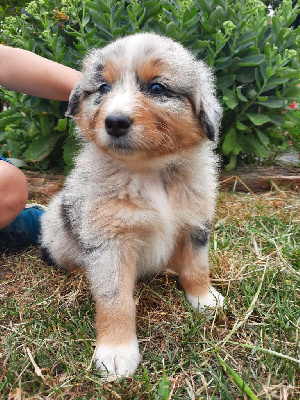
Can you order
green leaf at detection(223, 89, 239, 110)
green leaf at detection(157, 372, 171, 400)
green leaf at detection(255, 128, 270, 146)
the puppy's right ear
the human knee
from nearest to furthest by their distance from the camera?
1. green leaf at detection(157, 372, 171, 400)
2. the puppy's right ear
3. the human knee
4. green leaf at detection(223, 89, 239, 110)
5. green leaf at detection(255, 128, 270, 146)

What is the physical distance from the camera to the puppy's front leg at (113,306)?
7.08 feet

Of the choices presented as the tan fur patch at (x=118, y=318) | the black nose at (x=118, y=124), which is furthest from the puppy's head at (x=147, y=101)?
the tan fur patch at (x=118, y=318)

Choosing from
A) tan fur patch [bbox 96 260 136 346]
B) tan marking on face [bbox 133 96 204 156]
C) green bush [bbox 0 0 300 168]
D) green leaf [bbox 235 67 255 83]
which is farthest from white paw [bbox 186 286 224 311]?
green leaf [bbox 235 67 255 83]

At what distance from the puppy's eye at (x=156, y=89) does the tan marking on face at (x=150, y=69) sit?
0.17 ft

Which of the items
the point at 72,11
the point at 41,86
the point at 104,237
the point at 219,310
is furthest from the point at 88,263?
the point at 72,11

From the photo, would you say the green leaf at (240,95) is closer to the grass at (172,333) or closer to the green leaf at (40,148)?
the grass at (172,333)

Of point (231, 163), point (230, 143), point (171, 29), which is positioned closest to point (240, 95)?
point (230, 143)

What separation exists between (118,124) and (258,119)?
9.66ft

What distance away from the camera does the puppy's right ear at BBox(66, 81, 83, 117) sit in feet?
8.48

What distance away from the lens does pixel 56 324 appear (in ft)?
8.07

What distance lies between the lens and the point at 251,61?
4.39m

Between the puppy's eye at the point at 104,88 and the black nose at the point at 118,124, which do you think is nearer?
the black nose at the point at 118,124

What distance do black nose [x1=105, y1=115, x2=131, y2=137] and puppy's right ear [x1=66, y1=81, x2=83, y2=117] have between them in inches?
24.9

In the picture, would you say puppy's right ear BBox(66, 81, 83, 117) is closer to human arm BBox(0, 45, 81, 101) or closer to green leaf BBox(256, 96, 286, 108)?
human arm BBox(0, 45, 81, 101)
